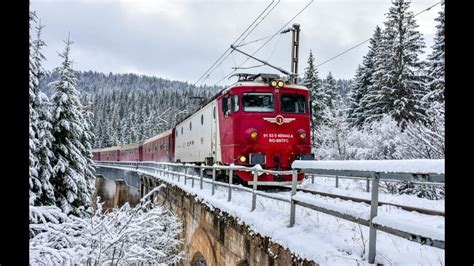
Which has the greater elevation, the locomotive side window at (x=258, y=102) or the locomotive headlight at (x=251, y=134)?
the locomotive side window at (x=258, y=102)

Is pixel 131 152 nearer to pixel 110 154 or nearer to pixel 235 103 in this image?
pixel 110 154

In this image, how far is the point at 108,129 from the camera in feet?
345

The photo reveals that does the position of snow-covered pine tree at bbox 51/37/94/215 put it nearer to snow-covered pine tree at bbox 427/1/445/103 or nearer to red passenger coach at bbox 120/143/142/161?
snow-covered pine tree at bbox 427/1/445/103

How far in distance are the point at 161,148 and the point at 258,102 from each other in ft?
65.2

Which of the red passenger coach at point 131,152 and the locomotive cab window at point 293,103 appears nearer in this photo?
the locomotive cab window at point 293,103

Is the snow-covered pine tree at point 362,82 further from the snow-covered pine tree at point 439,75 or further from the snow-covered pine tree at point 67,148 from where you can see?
the snow-covered pine tree at point 67,148

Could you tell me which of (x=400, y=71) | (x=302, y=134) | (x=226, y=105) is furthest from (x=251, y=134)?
(x=400, y=71)

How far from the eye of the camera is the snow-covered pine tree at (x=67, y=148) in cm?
1967

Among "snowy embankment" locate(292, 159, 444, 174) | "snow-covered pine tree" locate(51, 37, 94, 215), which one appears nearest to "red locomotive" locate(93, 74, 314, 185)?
"snowy embankment" locate(292, 159, 444, 174)

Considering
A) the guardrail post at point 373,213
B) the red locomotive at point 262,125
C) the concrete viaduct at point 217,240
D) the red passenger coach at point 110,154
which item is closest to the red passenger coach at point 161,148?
the concrete viaduct at point 217,240

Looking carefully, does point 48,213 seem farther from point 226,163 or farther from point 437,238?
point 226,163

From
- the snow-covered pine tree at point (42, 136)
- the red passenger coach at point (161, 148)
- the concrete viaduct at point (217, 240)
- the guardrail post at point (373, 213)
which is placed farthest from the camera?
the red passenger coach at point (161, 148)

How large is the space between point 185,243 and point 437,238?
11.2 m

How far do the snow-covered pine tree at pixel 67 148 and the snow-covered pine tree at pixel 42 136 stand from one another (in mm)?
595
